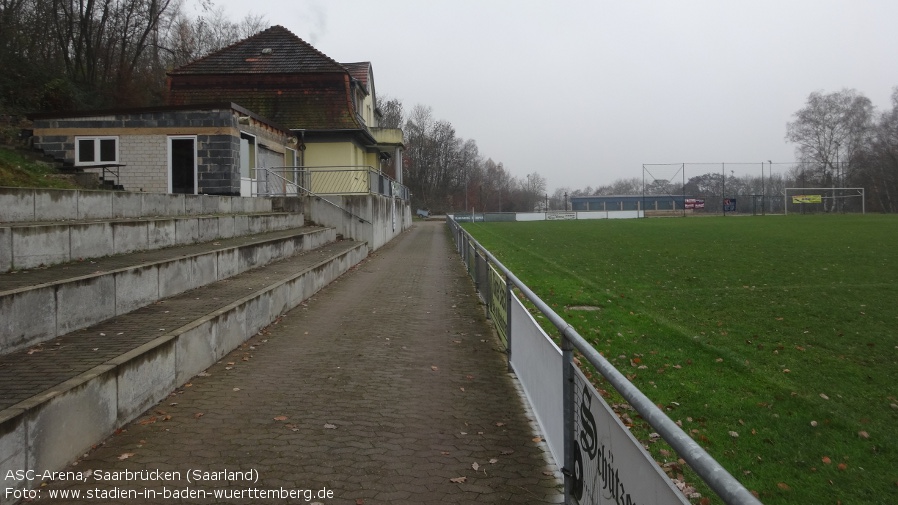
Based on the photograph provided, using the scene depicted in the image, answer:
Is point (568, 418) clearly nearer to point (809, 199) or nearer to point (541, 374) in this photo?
point (541, 374)

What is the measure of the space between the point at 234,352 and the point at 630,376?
4496mm

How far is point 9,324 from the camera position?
5883 mm

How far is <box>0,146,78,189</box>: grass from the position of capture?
1343 cm

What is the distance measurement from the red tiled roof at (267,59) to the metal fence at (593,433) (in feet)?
90.7

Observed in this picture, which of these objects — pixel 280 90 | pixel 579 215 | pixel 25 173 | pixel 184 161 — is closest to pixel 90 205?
pixel 25 173

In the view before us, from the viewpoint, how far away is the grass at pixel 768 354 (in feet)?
17.3

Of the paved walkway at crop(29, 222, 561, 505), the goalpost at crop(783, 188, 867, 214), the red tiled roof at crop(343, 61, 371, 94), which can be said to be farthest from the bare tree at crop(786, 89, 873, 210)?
the paved walkway at crop(29, 222, 561, 505)

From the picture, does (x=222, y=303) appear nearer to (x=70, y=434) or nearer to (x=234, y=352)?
(x=234, y=352)

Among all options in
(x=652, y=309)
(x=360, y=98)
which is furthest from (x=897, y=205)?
(x=652, y=309)

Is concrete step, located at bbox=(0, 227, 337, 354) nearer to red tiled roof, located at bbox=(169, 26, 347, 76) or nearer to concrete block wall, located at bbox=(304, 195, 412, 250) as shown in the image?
concrete block wall, located at bbox=(304, 195, 412, 250)

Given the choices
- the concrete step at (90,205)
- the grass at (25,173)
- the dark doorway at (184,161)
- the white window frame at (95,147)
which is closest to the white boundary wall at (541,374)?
the concrete step at (90,205)

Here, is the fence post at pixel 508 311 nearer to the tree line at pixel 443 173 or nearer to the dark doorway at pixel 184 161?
the dark doorway at pixel 184 161

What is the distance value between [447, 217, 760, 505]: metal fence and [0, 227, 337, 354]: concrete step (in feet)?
14.2

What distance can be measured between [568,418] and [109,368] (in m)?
3.44
